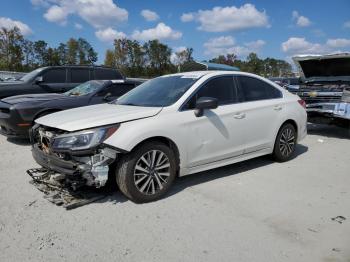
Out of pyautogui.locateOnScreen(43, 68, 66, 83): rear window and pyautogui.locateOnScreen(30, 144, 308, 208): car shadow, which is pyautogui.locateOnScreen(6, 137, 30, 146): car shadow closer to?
pyautogui.locateOnScreen(43, 68, 66, 83): rear window

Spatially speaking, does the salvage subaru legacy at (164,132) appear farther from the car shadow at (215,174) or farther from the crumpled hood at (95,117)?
the car shadow at (215,174)

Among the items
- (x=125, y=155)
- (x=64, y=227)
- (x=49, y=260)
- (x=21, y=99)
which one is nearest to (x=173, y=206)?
(x=125, y=155)

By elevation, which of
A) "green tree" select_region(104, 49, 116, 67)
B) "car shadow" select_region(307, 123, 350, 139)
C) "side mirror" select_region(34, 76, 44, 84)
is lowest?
"car shadow" select_region(307, 123, 350, 139)

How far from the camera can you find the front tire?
167 inches

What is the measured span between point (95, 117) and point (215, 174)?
7.17 ft

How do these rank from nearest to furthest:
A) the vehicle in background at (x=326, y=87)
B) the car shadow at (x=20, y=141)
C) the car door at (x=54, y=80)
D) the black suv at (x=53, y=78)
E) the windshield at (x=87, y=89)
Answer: the car shadow at (x=20, y=141), the windshield at (x=87, y=89), the vehicle in background at (x=326, y=87), the black suv at (x=53, y=78), the car door at (x=54, y=80)

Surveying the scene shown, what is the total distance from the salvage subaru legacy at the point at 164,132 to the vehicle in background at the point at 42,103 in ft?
8.26

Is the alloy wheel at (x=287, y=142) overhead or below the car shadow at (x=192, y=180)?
overhead

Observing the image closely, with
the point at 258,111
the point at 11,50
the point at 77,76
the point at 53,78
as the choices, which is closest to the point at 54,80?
the point at 53,78

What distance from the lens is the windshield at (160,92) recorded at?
4977mm

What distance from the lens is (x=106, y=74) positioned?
11.7 meters

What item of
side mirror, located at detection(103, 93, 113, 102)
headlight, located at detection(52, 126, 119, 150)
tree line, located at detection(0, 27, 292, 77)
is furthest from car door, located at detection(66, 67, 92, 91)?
tree line, located at detection(0, 27, 292, 77)

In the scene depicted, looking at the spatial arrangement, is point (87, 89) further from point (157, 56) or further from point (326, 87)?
point (157, 56)

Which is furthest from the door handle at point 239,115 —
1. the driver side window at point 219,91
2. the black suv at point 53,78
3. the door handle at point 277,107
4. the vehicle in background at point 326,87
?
the black suv at point 53,78
